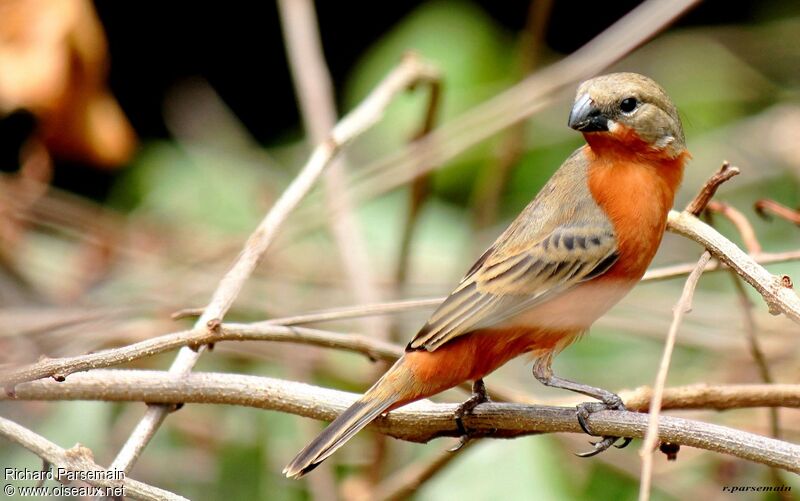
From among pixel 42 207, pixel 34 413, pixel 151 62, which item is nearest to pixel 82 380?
pixel 34 413

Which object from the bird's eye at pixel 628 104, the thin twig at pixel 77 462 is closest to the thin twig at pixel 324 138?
the bird's eye at pixel 628 104

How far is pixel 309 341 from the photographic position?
2.91 metres

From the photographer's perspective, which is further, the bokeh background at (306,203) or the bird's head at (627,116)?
the bokeh background at (306,203)

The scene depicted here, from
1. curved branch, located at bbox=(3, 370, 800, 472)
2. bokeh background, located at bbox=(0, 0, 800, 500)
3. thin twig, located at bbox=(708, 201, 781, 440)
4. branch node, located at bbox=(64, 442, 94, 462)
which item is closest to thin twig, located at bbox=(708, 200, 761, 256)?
thin twig, located at bbox=(708, 201, 781, 440)

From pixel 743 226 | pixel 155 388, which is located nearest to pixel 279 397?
pixel 155 388

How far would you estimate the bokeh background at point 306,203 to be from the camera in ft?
14.1

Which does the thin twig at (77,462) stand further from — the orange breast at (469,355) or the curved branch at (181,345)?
the orange breast at (469,355)

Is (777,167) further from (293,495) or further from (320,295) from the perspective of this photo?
(293,495)

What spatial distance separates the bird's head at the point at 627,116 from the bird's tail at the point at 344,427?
95 centimetres

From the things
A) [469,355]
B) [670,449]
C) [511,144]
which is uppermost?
[511,144]

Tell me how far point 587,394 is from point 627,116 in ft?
2.72

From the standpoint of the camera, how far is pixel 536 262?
3293 millimetres

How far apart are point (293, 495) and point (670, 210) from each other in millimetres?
1860

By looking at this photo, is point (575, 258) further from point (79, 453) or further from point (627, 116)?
point (79, 453)
